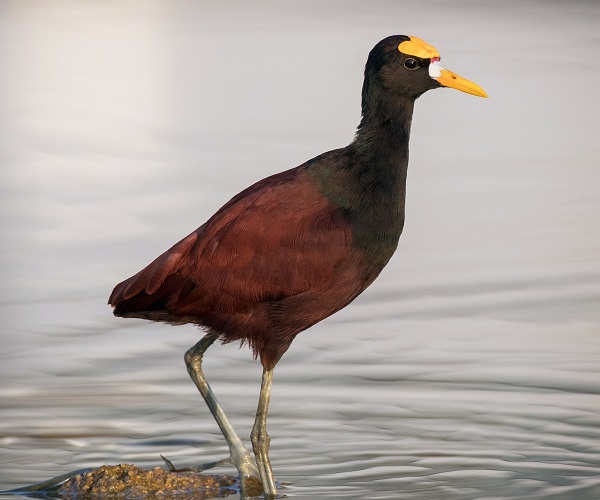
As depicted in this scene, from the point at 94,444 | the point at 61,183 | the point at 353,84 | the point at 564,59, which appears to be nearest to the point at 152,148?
the point at 61,183

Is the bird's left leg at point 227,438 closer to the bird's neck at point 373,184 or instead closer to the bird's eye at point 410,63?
the bird's neck at point 373,184

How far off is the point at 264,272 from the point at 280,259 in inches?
3.8

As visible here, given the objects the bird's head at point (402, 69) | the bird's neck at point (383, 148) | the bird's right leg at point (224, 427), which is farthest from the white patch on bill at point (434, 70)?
the bird's right leg at point (224, 427)

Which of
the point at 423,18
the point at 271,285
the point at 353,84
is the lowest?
the point at 271,285

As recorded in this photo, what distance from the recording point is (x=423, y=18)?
18.9 m

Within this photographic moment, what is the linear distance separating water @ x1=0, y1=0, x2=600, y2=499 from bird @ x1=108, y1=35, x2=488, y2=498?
1.96ft

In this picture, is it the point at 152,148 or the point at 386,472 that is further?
the point at 152,148

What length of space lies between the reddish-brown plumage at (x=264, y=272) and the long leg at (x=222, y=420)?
0.31m

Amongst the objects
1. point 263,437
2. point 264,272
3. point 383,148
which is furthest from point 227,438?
point 383,148

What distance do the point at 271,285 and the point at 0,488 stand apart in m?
1.52

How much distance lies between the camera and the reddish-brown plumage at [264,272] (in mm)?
7082

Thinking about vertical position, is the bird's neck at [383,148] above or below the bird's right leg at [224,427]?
above

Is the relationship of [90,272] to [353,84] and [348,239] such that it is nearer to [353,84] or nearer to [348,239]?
[348,239]

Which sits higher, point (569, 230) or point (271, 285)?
point (569, 230)
